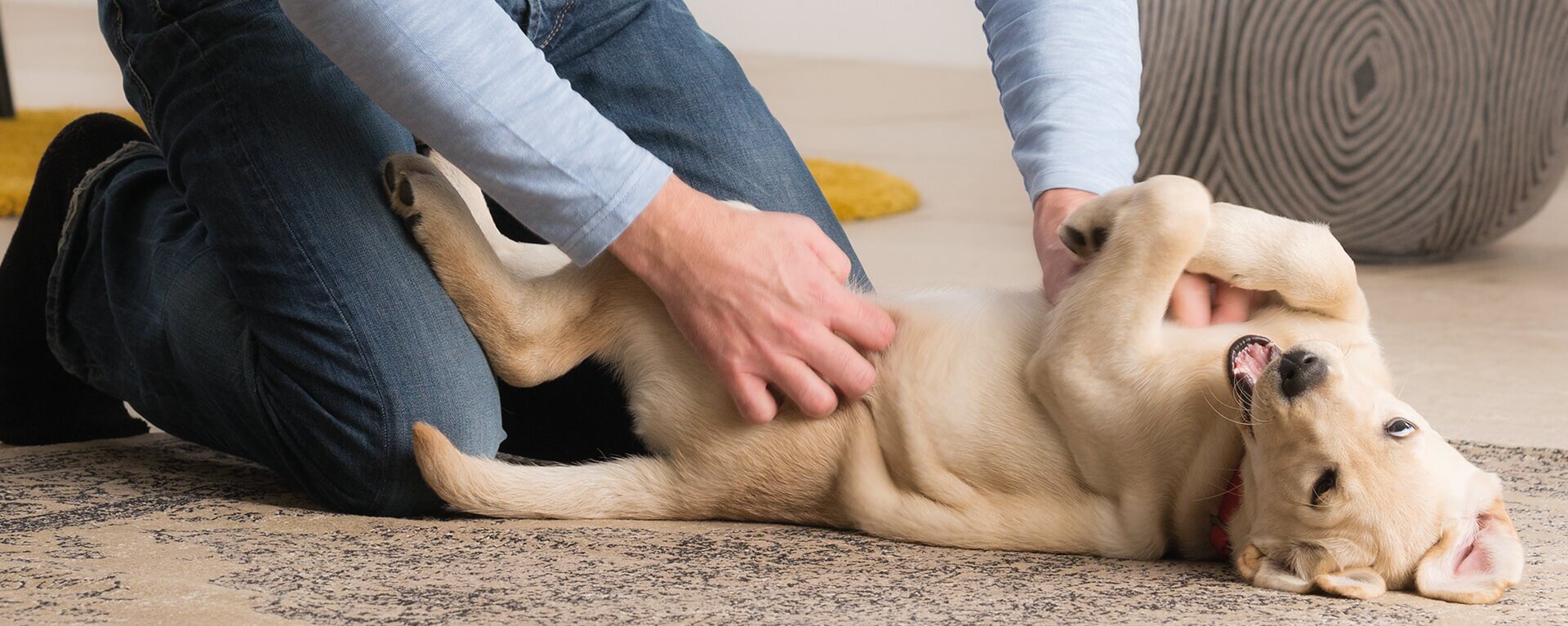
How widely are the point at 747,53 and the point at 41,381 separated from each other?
212 inches

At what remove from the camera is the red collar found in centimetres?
126

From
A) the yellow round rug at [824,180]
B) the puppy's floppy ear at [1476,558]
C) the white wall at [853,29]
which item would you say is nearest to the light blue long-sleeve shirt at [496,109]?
the puppy's floppy ear at [1476,558]

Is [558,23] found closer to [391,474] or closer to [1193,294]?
[391,474]

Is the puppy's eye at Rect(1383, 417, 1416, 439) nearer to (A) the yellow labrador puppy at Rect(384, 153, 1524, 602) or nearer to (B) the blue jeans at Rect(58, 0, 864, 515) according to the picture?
(A) the yellow labrador puppy at Rect(384, 153, 1524, 602)

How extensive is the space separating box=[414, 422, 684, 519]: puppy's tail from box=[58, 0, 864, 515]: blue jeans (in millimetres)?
76

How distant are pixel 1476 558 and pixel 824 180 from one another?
9.65ft

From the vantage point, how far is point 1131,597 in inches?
46.1

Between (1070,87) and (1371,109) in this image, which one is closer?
(1070,87)

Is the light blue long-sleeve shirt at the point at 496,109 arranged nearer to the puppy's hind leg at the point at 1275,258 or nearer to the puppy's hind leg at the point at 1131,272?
the puppy's hind leg at the point at 1131,272

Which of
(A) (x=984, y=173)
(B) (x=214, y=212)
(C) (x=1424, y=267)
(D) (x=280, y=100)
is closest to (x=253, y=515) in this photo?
(B) (x=214, y=212)

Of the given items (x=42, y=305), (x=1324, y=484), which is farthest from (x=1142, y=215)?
(x=42, y=305)

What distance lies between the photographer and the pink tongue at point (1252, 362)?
48.1 inches

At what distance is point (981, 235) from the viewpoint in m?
3.54

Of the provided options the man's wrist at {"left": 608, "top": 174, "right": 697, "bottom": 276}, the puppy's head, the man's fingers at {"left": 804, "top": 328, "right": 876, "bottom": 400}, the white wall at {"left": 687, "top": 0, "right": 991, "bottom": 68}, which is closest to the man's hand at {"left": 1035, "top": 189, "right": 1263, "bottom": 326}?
the puppy's head
